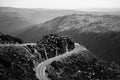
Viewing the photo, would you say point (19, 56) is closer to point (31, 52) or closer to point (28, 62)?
point (28, 62)

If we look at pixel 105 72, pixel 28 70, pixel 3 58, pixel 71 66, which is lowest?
pixel 105 72

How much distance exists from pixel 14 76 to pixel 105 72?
99.4 meters

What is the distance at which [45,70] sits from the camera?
347ft

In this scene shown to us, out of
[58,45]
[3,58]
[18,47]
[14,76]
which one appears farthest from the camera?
[58,45]

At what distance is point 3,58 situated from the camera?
3871 inches

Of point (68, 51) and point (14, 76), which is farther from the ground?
point (14, 76)

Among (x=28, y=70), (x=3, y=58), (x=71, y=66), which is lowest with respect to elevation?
(x=71, y=66)

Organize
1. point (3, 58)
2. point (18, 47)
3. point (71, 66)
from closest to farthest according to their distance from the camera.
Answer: point (3, 58) < point (18, 47) < point (71, 66)

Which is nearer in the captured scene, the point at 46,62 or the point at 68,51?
the point at 46,62

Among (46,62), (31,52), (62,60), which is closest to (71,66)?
(62,60)

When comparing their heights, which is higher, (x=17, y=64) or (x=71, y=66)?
(x=17, y=64)

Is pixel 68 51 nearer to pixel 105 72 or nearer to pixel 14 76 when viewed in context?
pixel 105 72

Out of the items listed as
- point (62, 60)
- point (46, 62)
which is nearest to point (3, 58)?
point (46, 62)

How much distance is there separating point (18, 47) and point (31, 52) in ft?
29.9
